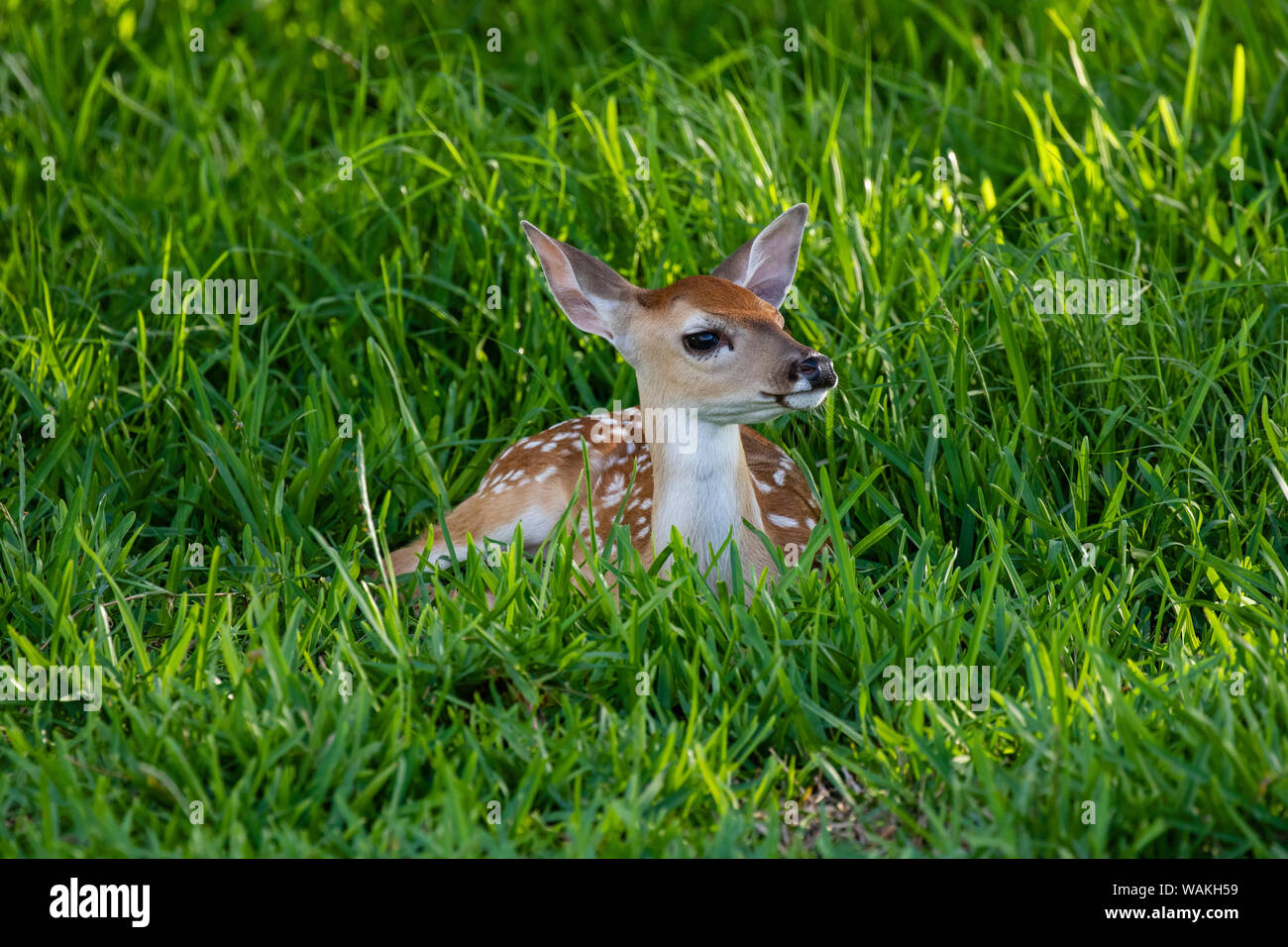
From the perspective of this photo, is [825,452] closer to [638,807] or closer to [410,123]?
[638,807]

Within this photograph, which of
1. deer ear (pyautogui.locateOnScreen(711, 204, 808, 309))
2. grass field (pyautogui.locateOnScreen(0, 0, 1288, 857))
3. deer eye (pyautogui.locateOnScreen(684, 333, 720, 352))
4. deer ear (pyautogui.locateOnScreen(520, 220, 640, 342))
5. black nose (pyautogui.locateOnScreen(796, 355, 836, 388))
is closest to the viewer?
grass field (pyautogui.locateOnScreen(0, 0, 1288, 857))

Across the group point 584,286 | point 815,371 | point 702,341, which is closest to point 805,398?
point 815,371

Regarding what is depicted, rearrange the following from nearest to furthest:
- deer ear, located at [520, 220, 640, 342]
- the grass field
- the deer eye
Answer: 1. the grass field
2. the deer eye
3. deer ear, located at [520, 220, 640, 342]

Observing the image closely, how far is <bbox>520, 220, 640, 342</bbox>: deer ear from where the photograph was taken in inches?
155

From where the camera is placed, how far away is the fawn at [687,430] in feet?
12.2

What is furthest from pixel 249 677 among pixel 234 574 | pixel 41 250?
pixel 41 250

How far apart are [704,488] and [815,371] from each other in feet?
1.34

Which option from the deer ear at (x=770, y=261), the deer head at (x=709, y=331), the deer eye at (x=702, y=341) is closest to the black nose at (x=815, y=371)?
the deer head at (x=709, y=331)

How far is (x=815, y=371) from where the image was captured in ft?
11.9

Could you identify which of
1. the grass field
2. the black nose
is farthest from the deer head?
the grass field

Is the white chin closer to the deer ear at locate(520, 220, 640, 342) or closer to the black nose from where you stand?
the black nose

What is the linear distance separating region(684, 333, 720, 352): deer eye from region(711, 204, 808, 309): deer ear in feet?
1.24

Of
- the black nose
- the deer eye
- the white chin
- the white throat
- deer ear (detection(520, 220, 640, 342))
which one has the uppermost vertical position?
deer ear (detection(520, 220, 640, 342))

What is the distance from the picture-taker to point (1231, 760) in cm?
284
